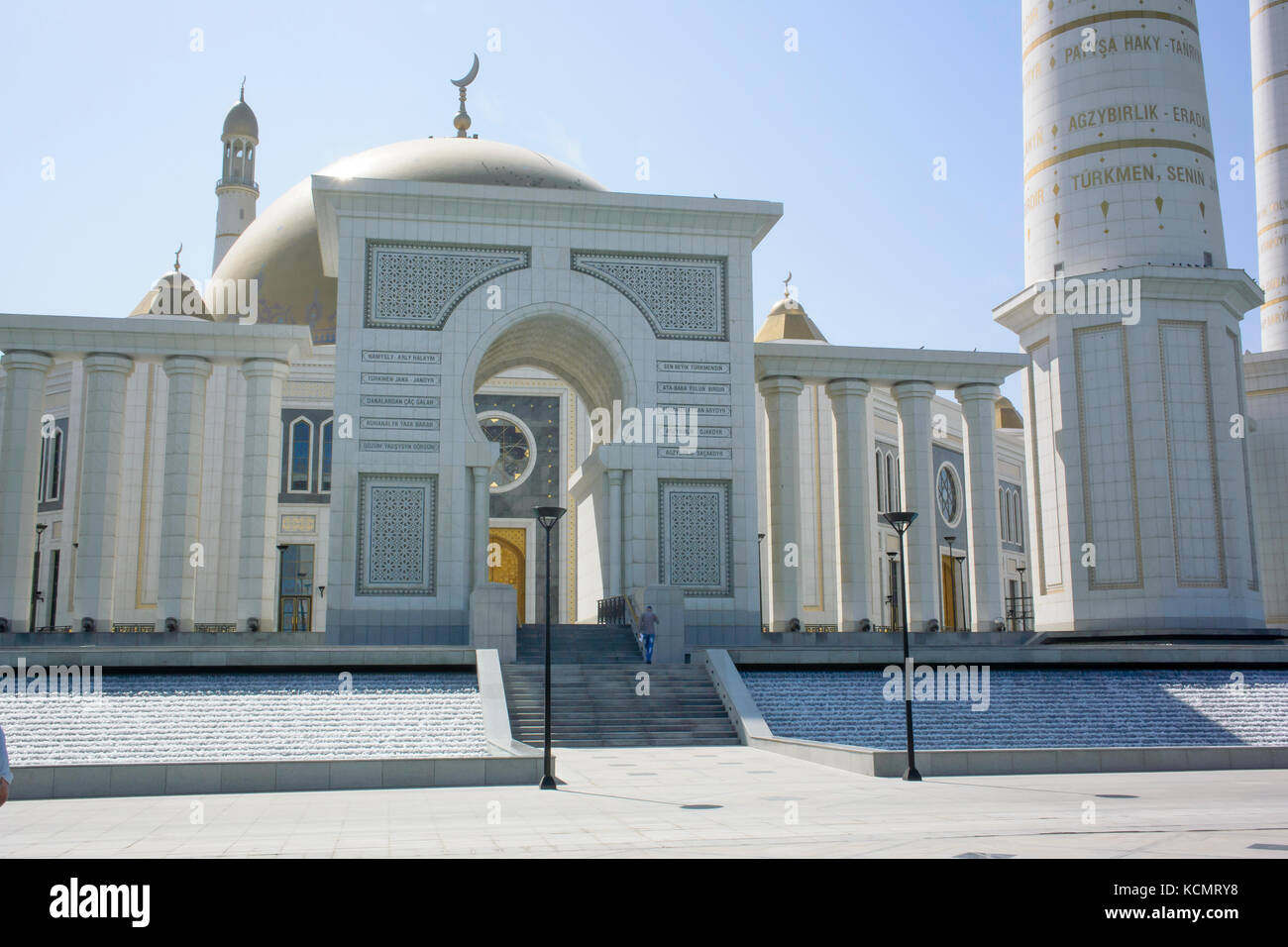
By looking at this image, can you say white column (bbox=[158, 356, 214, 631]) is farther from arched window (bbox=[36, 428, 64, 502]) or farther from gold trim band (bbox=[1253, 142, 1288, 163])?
gold trim band (bbox=[1253, 142, 1288, 163])

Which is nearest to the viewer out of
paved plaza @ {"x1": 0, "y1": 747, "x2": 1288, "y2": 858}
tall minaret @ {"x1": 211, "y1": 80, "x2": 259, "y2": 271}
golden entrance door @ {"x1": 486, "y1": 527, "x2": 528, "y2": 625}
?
paved plaza @ {"x1": 0, "y1": 747, "x2": 1288, "y2": 858}

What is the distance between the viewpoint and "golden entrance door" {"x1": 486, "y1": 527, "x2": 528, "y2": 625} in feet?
120

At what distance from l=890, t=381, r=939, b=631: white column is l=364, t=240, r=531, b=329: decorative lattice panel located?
977cm

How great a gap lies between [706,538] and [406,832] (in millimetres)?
16444

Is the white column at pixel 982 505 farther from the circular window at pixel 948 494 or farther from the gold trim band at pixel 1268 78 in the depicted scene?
the circular window at pixel 948 494

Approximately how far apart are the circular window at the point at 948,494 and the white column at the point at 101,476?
31326 millimetres

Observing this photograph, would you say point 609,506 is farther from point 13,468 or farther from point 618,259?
point 13,468

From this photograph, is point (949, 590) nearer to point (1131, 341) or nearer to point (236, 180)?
point (1131, 341)

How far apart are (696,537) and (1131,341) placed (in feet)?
34.0

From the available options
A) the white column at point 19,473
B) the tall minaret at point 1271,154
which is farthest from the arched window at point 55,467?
the tall minaret at point 1271,154

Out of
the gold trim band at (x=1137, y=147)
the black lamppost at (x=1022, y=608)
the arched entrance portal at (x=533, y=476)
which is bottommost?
the black lamppost at (x=1022, y=608)

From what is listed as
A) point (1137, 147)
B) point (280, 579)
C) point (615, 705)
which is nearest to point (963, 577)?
point (1137, 147)

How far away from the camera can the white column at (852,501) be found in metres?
27.5

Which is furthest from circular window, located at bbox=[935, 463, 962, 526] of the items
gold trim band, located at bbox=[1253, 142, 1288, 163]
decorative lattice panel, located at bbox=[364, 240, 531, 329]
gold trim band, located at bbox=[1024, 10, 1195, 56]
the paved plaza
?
the paved plaza
